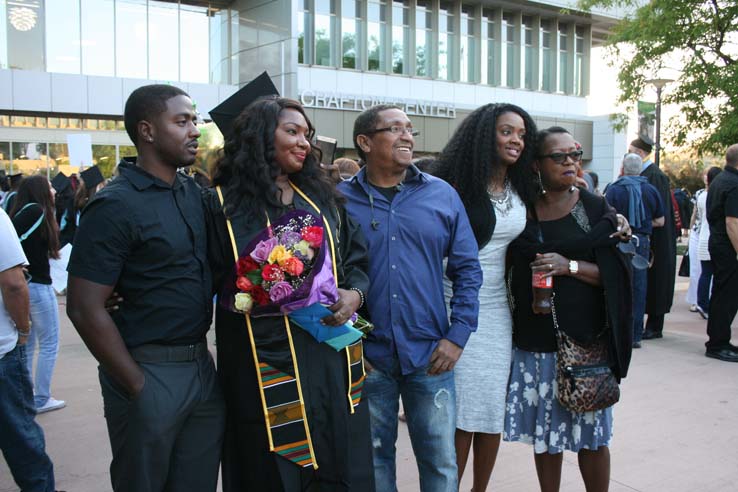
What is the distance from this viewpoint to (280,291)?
96.2 inches

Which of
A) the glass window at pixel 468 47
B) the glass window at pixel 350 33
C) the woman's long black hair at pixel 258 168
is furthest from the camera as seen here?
the glass window at pixel 468 47

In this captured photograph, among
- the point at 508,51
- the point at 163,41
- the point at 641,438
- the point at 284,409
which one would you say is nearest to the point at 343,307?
the point at 284,409

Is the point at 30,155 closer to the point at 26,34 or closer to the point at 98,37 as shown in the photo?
the point at 26,34

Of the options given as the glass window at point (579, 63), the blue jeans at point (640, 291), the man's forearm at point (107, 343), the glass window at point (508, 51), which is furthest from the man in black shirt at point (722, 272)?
the glass window at point (579, 63)

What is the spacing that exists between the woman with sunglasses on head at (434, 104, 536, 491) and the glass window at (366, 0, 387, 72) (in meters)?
23.8

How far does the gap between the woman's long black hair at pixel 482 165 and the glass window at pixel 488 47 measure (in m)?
27.0

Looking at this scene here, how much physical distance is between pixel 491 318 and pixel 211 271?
1458 mm

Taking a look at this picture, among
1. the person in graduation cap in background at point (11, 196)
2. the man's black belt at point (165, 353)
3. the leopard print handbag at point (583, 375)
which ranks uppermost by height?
the person in graduation cap in background at point (11, 196)

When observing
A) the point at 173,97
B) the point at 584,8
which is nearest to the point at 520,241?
the point at 173,97

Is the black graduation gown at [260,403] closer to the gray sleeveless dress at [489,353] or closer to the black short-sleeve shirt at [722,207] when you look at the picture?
the gray sleeveless dress at [489,353]

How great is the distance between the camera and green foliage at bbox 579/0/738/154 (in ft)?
46.4

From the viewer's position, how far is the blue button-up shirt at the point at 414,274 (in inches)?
122

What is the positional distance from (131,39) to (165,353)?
22.4 metres

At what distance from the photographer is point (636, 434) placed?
195 inches
